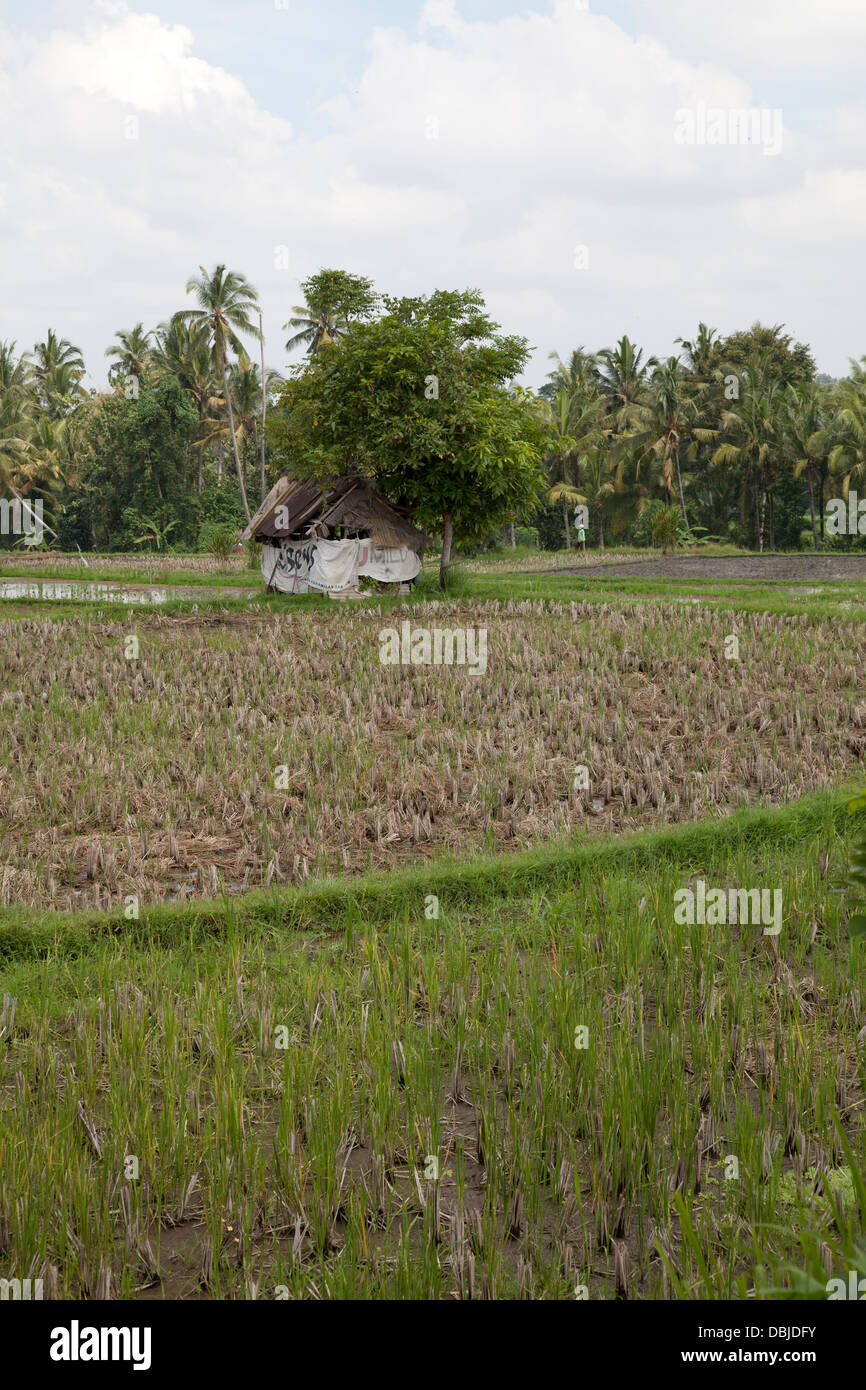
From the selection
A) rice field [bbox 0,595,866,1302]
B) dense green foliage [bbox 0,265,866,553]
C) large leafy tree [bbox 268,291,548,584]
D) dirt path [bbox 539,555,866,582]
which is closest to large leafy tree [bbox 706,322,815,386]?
dense green foliage [bbox 0,265,866,553]

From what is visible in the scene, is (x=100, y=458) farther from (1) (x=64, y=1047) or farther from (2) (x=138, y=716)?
(1) (x=64, y=1047)

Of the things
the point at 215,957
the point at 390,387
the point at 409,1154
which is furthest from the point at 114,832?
the point at 390,387

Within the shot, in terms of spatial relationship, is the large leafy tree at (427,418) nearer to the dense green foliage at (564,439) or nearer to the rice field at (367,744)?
the dense green foliage at (564,439)

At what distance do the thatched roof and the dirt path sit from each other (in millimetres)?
5992

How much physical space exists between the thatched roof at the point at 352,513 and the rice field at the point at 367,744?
7598 mm

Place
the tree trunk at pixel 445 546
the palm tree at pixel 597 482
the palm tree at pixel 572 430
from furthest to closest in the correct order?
the palm tree at pixel 597 482 → the palm tree at pixel 572 430 → the tree trunk at pixel 445 546

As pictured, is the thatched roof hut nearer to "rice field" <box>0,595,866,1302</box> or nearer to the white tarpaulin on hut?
the white tarpaulin on hut

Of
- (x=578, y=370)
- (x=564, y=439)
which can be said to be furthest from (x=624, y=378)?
(x=564, y=439)

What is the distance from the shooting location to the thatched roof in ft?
77.5

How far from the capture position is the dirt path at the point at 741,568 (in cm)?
2675

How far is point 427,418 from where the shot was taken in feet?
71.5

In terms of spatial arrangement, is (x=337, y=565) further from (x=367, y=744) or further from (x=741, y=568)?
(x=367, y=744)

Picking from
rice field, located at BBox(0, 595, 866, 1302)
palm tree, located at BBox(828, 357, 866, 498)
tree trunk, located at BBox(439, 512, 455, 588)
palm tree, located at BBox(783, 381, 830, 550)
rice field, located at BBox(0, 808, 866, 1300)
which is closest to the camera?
rice field, located at BBox(0, 808, 866, 1300)

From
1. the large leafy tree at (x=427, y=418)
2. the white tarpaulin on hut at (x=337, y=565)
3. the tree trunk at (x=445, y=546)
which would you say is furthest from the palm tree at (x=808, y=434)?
the white tarpaulin on hut at (x=337, y=565)
